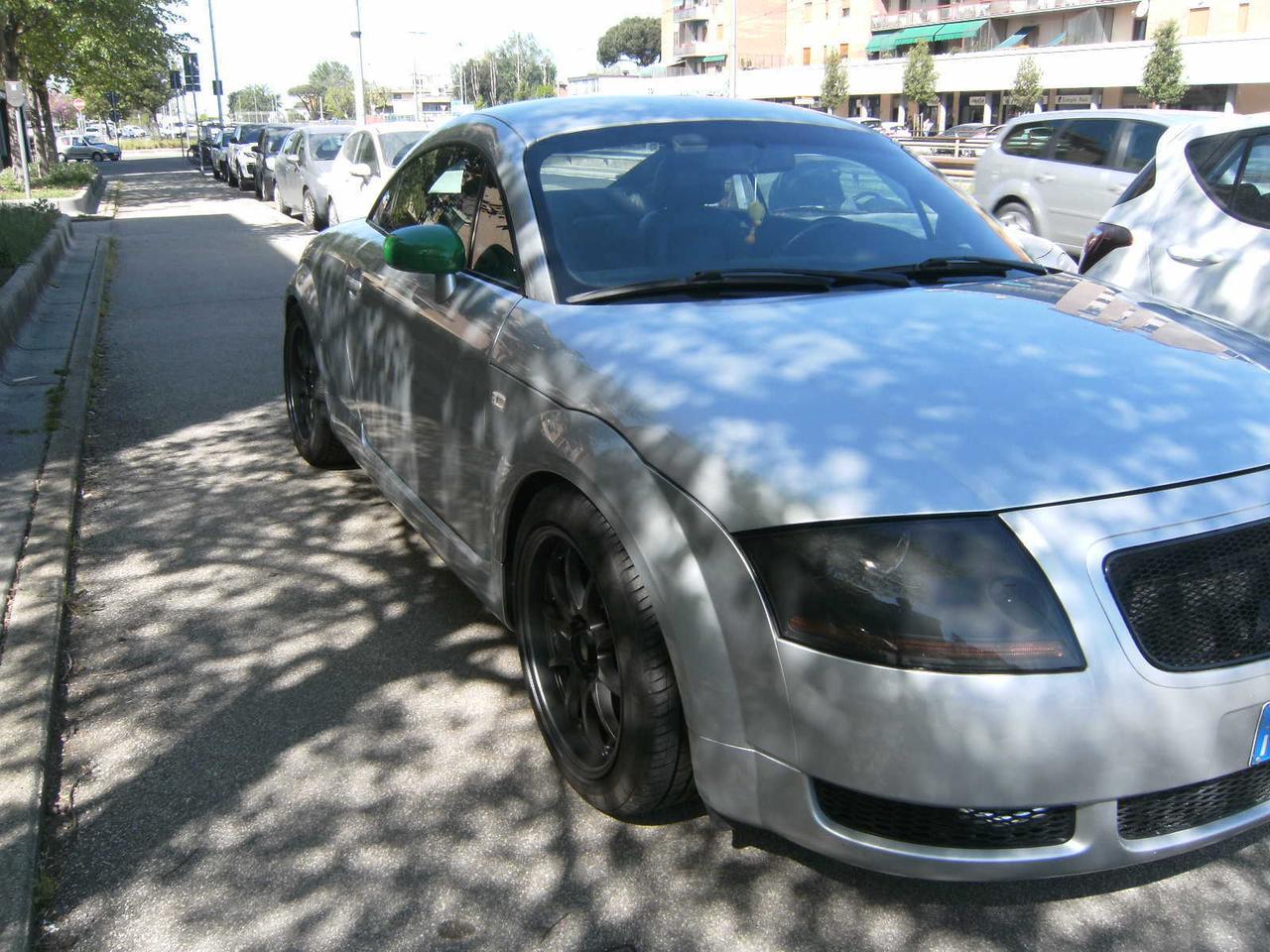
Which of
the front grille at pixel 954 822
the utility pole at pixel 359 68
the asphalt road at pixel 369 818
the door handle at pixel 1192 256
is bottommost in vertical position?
the asphalt road at pixel 369 818

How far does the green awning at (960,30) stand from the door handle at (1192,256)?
7875 cm

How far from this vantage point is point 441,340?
139 inches

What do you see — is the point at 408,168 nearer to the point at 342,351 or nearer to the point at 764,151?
the point at 342,351

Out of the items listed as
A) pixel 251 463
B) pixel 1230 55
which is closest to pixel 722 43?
pixel 1230 55

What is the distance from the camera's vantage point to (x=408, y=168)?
459cm

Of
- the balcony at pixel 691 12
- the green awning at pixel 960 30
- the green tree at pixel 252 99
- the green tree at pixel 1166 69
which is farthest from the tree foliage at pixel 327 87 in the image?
the green tree at pixel 1166 69

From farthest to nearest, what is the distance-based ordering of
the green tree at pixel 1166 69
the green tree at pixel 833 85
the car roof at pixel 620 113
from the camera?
the green tree at pixel 833 85
the green tree at pixel 1166 69
the car roof at pixel 620 113

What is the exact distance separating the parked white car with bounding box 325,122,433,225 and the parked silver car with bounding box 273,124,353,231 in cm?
80

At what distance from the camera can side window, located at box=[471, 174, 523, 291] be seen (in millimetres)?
3361

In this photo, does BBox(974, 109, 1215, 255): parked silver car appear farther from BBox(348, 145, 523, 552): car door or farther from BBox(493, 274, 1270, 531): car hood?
BBox(493, 274, 1270, 531): car hood

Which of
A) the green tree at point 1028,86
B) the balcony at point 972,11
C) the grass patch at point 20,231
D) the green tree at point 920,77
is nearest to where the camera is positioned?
the grass patch at point 20,231

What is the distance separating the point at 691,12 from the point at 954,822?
381ft

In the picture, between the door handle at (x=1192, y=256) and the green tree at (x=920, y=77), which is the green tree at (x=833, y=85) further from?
the door handle at (x=1192, y=256)

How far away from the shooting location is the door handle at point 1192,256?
17.4ft
